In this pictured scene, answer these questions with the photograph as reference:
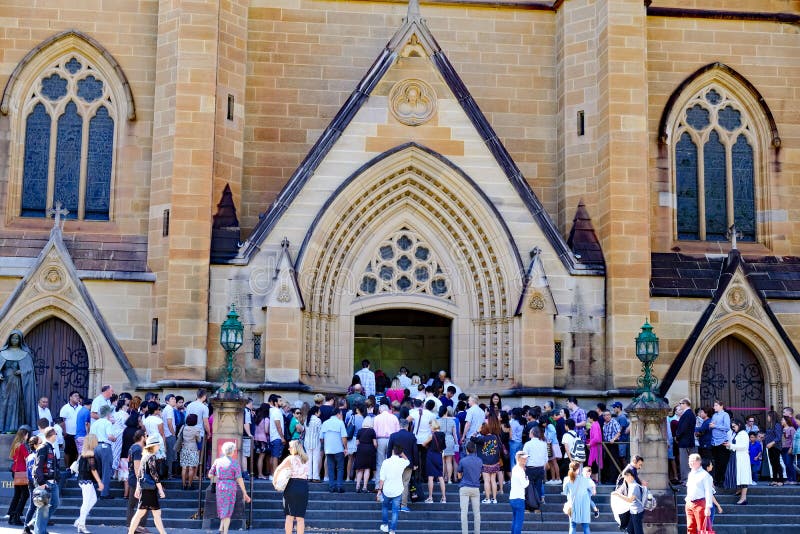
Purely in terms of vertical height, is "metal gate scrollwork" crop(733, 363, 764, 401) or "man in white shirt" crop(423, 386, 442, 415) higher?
"metal gate scrollwork" crop(733, 363, 764, 401)

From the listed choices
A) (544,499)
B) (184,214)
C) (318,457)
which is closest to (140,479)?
(318,457)

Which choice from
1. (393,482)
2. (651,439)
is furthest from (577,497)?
(651,439)

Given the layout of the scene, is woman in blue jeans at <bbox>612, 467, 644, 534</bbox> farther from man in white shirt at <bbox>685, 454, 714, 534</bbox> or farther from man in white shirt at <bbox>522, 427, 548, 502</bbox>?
man in white shirt at <bbox>522, 427, 548, 502</bbox>

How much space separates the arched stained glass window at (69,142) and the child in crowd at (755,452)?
1429 centimetres

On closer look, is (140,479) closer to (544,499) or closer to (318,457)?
(318,457)

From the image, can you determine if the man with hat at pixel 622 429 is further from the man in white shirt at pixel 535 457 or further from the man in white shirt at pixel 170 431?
the man in white shirt at pixel 170 431

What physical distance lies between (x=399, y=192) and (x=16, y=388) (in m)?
9.18

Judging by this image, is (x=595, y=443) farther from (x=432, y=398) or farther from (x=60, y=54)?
(x=60, y=54)

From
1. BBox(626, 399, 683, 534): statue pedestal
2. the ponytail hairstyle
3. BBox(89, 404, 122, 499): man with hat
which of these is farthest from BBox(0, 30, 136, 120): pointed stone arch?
the ponytail hairstyle

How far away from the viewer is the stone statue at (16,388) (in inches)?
897

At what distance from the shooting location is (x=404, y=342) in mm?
33406

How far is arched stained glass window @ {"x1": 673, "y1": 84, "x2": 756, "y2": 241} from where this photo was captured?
98.4 feet

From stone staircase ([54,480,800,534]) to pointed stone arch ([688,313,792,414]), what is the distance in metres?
5.36

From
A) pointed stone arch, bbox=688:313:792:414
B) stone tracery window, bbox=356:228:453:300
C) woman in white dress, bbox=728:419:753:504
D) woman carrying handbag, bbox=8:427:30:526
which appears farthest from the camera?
stone tracery window, bbox=356:228:453:300
